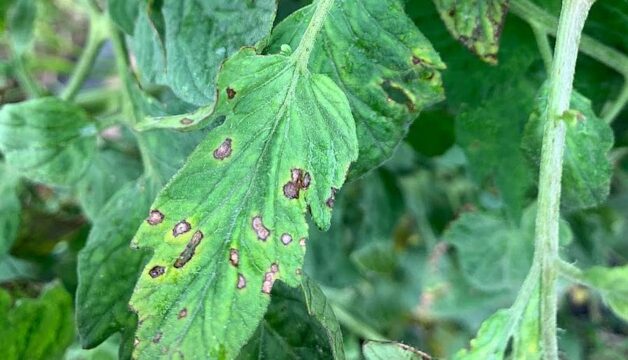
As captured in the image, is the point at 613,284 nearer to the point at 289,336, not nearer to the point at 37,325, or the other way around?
the point at 289,336

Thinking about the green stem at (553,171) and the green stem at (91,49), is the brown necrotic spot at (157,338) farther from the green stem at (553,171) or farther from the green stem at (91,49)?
the green stem at (91,49)

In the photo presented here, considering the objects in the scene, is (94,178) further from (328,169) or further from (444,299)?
(444,299)

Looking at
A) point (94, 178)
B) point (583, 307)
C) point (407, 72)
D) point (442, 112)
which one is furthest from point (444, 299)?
point (407, 72)

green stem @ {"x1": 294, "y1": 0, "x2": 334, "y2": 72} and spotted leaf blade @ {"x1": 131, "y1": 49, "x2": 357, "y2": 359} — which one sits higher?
green stem @ {"x1": 294, "y1": 0, "x2": 334, "y2": 72}

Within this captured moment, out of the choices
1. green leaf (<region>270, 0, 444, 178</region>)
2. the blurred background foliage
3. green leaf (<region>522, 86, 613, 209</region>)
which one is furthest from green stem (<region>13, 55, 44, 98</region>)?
green leaf (<region>522, 86, 613, 209</region>)

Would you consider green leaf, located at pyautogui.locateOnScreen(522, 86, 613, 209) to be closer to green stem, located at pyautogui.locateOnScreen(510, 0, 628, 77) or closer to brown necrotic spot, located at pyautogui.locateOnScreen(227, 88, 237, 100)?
green stem, located at pyautogui.locateOnScreen(510, 0, 628, 77)

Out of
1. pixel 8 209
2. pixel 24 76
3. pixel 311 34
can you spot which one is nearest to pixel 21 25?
pixel 24 76

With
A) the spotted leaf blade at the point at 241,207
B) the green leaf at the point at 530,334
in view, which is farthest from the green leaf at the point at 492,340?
the spotted leaf blade at the point at 241,207
